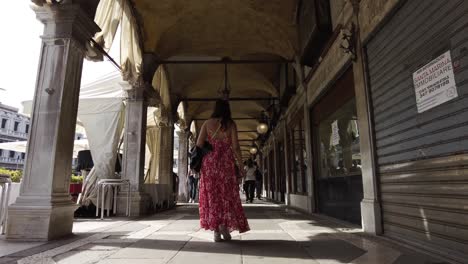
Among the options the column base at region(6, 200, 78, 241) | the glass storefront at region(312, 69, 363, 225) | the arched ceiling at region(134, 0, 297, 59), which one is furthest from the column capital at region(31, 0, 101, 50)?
the glass storefront at region(312, 69, 363, 225)

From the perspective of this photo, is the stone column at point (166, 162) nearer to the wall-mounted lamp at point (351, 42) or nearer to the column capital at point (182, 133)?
the column capital at point (182, 133)

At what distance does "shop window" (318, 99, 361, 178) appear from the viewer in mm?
4797

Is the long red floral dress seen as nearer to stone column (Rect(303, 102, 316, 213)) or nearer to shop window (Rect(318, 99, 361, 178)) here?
shop window (Rect(318, 99, 361, 178))

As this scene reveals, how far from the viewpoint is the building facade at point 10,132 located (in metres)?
38.3

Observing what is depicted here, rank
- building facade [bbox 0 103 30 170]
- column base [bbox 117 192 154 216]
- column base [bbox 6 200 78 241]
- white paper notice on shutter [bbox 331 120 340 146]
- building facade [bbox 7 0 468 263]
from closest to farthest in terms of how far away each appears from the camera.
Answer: building facade [bbox 7 0 468 263] → column base [bbox 6 200 78 241] → white paper notice on shutter [bbox 331 120 340 146] → column base [bbox 117 192 154 216] → building facade [bbox 0 103 30 170]

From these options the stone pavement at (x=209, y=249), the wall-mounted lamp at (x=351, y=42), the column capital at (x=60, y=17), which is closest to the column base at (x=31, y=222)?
the stone pavement at (x=209, y=249)

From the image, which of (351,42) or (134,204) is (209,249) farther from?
(134,204)

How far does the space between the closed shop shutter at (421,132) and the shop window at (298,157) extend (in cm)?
482

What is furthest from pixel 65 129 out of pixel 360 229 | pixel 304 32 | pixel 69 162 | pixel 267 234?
pixel 304 32

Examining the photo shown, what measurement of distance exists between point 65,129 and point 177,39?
5.51 metres

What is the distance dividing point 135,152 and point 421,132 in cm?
589

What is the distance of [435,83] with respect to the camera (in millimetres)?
2600

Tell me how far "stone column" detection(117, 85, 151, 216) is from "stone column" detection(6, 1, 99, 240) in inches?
110

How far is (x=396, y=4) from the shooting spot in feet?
10.4
